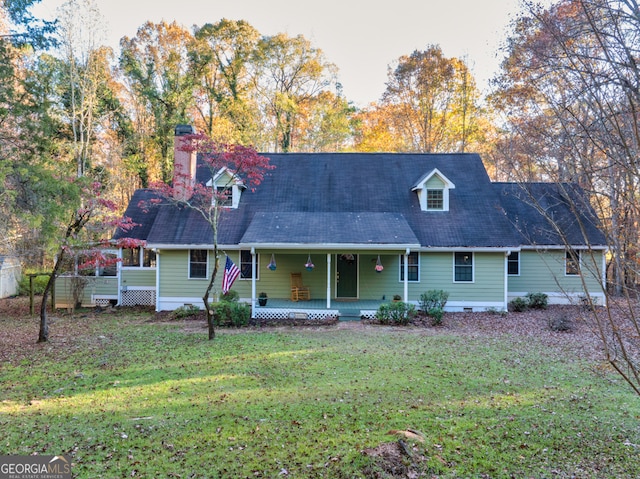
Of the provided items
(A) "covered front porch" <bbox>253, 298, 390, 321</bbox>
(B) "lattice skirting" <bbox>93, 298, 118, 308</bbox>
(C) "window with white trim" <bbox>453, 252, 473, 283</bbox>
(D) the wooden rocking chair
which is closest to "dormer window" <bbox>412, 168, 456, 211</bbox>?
(C) "window with white trim" <bbox>453, 252, 473, 283</bbox>

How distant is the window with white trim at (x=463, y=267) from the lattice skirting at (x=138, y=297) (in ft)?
42.5

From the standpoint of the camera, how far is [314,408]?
19.5ft

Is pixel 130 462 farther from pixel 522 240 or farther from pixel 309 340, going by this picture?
pixel 522 240

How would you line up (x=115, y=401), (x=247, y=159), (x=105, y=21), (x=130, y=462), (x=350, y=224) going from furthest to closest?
(x=105, y=21) → (x=350, y=224) → (x=247, y=159) → (x=115, y=401) → (x=130, y=462)

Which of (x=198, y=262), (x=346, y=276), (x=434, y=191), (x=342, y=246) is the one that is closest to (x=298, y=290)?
(x=346, y=276)

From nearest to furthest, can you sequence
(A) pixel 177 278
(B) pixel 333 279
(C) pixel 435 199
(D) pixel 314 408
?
(D) pixel 314 408 < (A) pixel 177 278 < (B) pixel 333 279 < (C) pixel 435 199

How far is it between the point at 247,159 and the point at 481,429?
353 inches

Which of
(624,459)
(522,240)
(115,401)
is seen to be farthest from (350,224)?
(624,459)

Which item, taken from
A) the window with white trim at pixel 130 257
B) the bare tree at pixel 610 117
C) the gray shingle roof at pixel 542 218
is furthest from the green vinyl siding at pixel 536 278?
the window with white trim at pixel 130 257

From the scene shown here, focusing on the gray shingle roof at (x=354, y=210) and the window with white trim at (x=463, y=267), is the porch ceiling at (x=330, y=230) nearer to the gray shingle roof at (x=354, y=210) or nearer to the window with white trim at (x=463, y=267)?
the gray shingle roof at (x=354, y=210)

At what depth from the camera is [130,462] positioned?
14.7ft

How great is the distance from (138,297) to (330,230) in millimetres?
9211

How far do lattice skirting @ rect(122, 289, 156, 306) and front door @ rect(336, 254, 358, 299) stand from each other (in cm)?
826

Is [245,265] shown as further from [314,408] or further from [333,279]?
[314,408]
